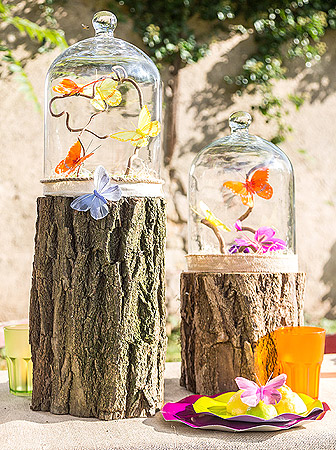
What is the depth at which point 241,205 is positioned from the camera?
1676 mm

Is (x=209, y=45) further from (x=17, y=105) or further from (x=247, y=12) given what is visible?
(x=17, y=105)

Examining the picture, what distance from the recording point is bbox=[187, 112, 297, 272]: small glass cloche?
1.38 m

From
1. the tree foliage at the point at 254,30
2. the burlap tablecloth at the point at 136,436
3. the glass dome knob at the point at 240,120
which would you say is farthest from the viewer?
the tree foliage at the point at 254,30

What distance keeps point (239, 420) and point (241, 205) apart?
2.51ft

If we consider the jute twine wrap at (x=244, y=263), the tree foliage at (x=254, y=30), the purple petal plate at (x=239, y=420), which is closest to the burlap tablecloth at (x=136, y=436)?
the purple petal plate at (x=239, y=420)

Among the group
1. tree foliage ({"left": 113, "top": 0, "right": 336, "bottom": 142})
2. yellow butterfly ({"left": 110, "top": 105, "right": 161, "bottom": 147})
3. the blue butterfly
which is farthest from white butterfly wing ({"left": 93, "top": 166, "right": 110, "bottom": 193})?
tree foliage ({"left": 113, "top": 0, "right": 336, "bottom": 142})

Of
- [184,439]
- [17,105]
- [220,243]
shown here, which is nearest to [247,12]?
[17,105]

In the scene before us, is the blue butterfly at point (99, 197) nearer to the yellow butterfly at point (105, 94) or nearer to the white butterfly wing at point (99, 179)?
the white butterfly wing at point (99, 179)

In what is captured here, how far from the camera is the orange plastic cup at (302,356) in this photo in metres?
1.18

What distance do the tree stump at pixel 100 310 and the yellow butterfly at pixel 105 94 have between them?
0.74 feet

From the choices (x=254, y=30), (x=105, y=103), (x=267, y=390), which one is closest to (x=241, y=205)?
(x=105, y=103)

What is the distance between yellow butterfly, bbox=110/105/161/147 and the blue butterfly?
0.44 feet

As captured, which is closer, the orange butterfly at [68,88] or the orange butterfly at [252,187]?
the orange butterfly at [68,88]

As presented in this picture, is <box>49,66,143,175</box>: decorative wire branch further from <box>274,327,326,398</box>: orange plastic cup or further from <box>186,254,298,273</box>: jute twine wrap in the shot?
<box>274,327,326,398</box>: orange plastic cup
